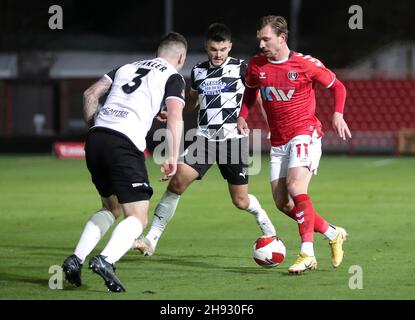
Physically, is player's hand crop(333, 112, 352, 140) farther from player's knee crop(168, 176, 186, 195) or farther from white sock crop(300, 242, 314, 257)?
player's knee crop(168, 176, 186, 195)

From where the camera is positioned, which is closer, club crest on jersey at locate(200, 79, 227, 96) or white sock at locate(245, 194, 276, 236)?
club crest on jersey at locate(200, 79, 227, 96)

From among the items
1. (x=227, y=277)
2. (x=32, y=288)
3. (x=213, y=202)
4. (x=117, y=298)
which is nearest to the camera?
(x=117, y=298)

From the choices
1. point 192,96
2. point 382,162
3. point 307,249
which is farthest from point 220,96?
point 382,162

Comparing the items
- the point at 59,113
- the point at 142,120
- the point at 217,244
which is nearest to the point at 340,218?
the point at 217,244

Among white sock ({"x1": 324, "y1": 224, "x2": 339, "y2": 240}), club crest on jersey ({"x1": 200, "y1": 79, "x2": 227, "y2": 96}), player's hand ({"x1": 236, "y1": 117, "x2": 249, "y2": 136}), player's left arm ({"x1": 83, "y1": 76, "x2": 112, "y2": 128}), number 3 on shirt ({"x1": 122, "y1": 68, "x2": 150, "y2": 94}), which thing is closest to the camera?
number 3 on shirt ({"x1": 122, "y1": 68, "x2": 150, "y2": 94})

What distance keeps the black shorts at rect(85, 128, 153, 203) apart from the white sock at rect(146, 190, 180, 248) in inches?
90.1

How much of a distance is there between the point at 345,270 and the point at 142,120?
2435mm

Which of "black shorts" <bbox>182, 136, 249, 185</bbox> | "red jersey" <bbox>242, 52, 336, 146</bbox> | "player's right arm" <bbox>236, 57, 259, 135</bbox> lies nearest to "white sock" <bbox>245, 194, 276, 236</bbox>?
"black shorts" <bbox>182, 136, 249, 185</bbox>

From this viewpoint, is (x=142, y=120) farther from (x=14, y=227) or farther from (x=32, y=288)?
(x=14, y=227)

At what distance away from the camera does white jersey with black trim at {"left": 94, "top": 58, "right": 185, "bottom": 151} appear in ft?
29.2

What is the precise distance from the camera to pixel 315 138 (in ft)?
33.3

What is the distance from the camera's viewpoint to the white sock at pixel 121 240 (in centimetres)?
859

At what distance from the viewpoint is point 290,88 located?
1006cm

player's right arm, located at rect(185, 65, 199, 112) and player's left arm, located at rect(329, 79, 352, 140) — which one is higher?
player's left arm, located at rect(329, 79, 352, 140)
